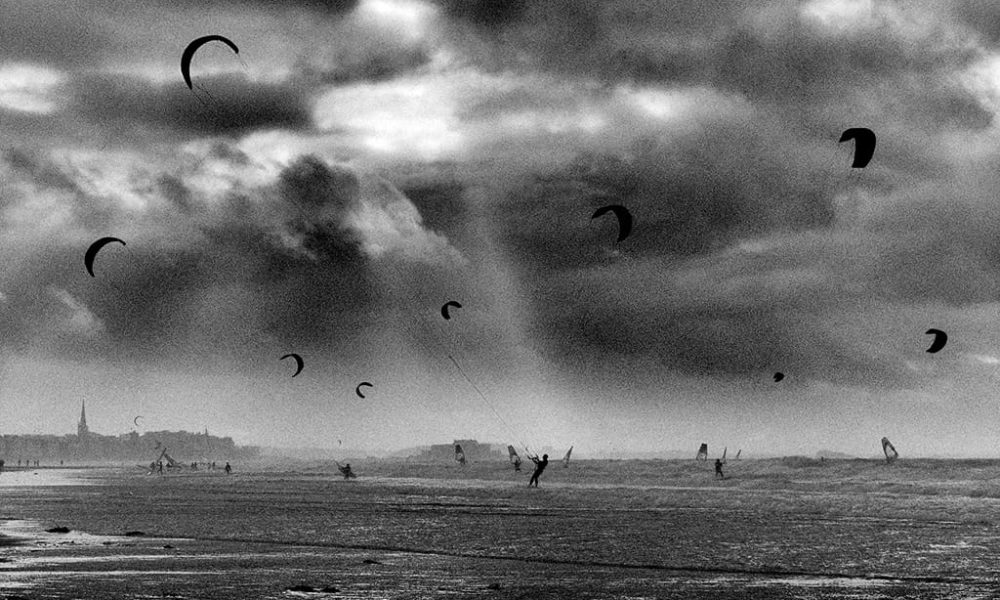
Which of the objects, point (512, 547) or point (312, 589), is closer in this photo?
point (312, 589)

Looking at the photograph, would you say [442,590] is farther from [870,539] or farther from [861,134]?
[861,134]

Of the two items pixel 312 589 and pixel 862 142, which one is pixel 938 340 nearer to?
pixel 862 142

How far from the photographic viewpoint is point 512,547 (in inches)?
883

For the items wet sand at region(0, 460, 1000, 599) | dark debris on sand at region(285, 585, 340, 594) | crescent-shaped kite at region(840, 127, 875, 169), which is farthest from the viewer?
crescent-shaped kite at region(840, 127, 875, 169)

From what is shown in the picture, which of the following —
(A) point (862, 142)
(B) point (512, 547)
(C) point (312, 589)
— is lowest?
(C) point (312, 589)

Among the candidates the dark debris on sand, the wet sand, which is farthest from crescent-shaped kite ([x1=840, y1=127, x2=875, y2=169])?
the dark debris on sand

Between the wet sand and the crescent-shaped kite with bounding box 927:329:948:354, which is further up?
the crescent-shaped kite with bounding box 927:329:948:354

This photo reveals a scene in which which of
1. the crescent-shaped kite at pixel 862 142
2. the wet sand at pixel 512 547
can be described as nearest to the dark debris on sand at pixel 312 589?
the wet sand at pixel 512 547

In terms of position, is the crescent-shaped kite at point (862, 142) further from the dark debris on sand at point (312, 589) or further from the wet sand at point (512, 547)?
the dark debris on sand at point (312, 589)

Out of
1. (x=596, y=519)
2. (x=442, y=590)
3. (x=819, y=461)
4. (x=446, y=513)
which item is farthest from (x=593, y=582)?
(x=819, y=461)

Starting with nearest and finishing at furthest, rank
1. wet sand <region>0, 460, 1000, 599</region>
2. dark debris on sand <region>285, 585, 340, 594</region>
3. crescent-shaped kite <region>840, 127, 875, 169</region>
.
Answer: dark debris on sand <region>285, 585, 340, 594</region>, wet sand <region>0, 460, 1000, 599</region>, crescent-shaped kite <region>840, 127, 875, 169</region>

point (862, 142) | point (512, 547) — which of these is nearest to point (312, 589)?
point (512, 547)

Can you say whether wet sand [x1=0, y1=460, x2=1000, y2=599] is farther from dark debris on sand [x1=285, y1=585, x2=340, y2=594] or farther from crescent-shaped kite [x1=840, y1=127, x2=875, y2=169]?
crescent-shaped kite [x1=840, y1=127, x2=875, y2=169]

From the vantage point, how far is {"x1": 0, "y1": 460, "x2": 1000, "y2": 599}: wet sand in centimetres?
1598
